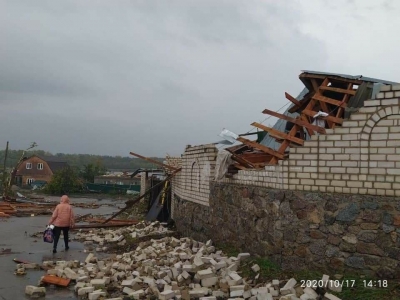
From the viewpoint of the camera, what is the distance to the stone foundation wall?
213 inches

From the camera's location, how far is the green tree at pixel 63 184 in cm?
4122

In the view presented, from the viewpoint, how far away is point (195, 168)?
37.0 feet

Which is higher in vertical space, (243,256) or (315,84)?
(315,84)

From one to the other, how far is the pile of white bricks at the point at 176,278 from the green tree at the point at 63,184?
34105mm

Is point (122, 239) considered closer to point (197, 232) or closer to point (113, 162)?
point (197, 232)

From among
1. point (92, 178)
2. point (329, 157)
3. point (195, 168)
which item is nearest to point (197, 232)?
point (195, 168)

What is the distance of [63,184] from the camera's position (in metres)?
41.2

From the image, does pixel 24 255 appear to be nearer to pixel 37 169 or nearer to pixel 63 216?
pixel 63 216

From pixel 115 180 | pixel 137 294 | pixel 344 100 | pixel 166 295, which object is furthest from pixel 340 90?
pixel 115 180

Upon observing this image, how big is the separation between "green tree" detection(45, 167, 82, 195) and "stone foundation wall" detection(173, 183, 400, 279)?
36.5 m

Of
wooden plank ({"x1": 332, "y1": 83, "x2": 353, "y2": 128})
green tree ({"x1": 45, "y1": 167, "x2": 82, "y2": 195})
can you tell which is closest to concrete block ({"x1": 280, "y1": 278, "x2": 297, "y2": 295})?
wooden plank ({"x1": 332, "y1": 83, "x2": 353, "y2": 128})

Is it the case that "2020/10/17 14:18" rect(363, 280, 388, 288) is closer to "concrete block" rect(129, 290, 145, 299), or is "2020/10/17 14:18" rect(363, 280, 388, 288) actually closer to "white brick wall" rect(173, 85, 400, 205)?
"white brick wall" rect(173, 85, 400, 205)

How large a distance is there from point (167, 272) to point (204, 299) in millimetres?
1284

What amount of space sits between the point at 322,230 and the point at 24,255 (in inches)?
297
